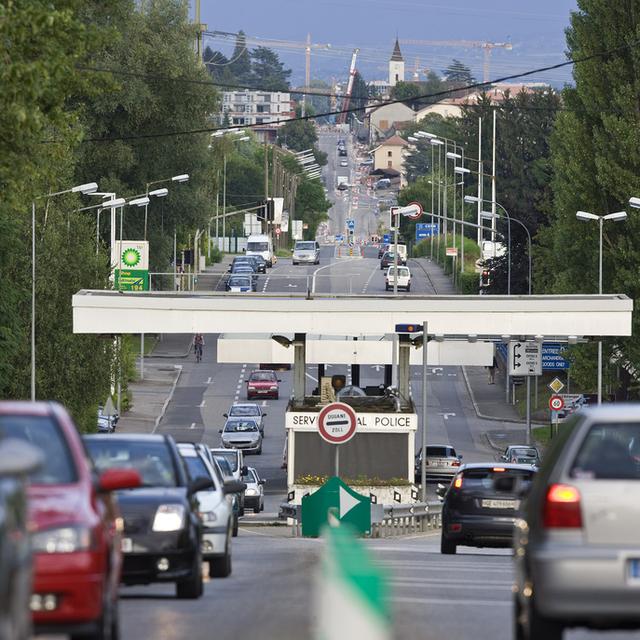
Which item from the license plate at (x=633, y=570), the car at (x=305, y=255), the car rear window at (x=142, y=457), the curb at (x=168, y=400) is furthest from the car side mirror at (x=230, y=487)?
the car at (x=305, y=255)

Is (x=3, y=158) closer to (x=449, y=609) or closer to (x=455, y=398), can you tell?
(x=449, y=609)

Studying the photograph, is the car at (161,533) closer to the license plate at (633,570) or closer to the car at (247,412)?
the license plate at (633,570)

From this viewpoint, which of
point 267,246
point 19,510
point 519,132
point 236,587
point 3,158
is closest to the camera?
point 19,510

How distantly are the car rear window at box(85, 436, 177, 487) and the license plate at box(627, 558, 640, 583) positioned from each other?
21.2 ft

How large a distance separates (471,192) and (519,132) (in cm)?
1211

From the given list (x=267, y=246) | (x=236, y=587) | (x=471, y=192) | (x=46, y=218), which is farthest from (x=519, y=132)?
(x=236, y=587)

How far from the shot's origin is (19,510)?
8195 mm

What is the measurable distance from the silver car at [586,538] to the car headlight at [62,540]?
2525 millimetres

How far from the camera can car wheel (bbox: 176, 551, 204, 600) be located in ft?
52.8

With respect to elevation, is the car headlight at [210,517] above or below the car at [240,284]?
above

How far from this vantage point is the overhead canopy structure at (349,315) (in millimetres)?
48219

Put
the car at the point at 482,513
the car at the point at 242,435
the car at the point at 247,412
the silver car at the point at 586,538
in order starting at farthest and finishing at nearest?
the car at the point at 247,412
the car at the point at 242,435
the car at the point at 482,513
the silver car at the point at 586,538

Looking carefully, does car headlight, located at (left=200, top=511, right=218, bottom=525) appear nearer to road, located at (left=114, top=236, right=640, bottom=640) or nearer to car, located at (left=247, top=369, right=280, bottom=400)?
road, located at (left=114, top=236, right=640, bottom=640)

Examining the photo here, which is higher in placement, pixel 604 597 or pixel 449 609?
pixel 604 597
